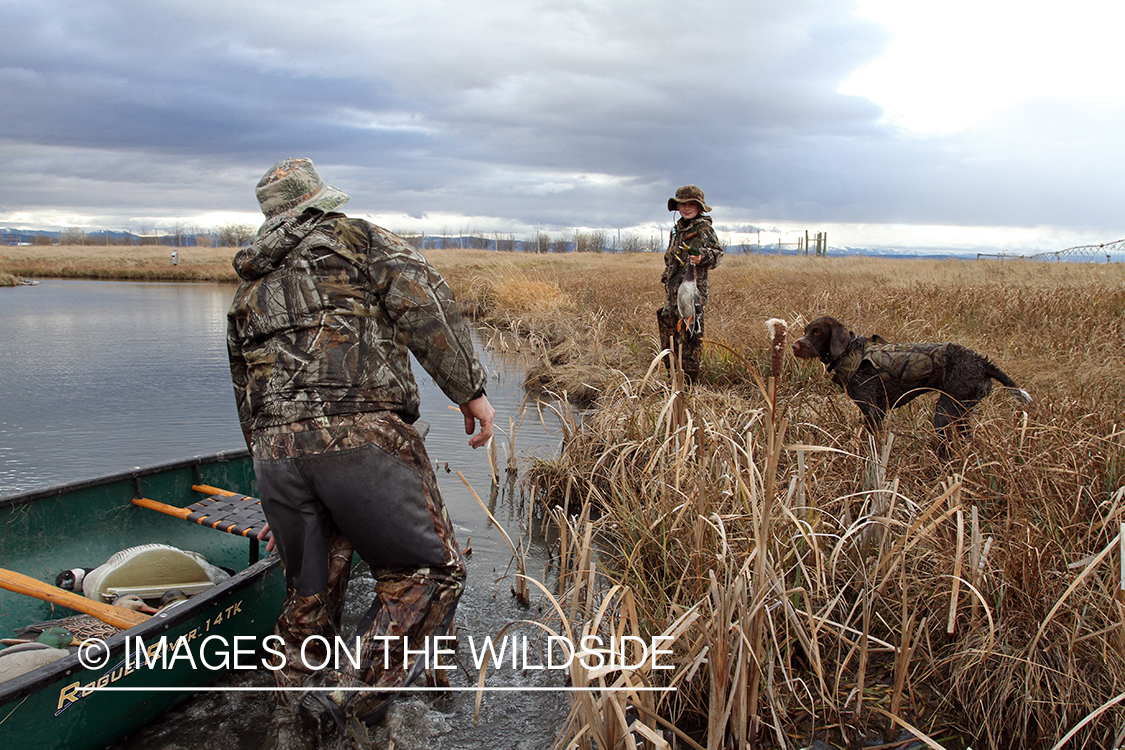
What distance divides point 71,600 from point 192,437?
4.92 m

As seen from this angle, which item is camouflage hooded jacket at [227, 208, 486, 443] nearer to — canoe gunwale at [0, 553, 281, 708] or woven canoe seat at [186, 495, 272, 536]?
canoe gunwale at [0, 553, 281, 708]

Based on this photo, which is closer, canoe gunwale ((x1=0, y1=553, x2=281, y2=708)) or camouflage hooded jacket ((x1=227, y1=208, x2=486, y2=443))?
canoe gunwale ((x1=0, y1=553, x2=281, y2=708))

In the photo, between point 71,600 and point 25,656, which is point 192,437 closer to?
point 71,600

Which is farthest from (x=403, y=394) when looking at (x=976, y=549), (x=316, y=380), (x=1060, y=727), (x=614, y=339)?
(x=614, y=339)

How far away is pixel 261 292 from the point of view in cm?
249

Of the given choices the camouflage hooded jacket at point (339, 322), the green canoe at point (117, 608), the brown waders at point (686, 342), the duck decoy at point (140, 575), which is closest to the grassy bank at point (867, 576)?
the camouflage hooded jacket at point (339, 322)

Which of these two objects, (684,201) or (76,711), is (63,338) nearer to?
(684,201)

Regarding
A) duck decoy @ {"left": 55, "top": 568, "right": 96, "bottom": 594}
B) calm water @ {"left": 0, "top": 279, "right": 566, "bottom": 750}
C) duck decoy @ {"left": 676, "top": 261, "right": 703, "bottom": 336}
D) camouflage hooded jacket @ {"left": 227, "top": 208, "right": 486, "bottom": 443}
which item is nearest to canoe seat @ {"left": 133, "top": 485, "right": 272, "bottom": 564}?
duck decoy @ {"left": 55, "top": 568, "right": 96, "bottom": 594}

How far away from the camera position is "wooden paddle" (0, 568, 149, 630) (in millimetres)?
3086

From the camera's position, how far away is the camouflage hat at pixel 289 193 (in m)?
2.57

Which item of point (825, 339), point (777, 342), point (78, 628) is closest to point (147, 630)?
point (78, 628)

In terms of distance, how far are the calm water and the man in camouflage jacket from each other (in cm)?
63

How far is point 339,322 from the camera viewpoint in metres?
2.44

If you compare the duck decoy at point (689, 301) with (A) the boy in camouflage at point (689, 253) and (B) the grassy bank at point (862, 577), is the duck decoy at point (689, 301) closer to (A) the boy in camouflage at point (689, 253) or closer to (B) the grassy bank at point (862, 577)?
(A) the boy in camouflage at point (689, 253)
